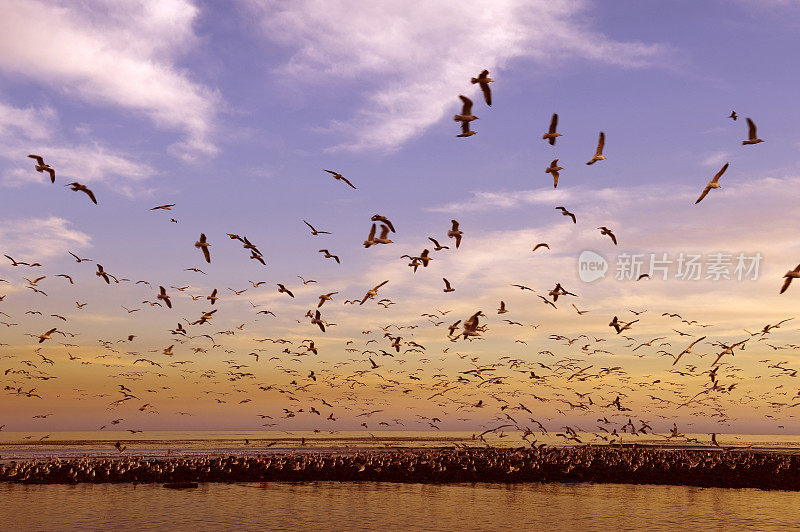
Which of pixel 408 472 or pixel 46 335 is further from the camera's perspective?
pixel 408 472

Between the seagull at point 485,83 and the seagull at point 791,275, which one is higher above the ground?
the seagull at point 485,83

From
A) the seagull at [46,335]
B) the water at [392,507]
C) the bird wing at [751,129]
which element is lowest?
the water at [392,507]

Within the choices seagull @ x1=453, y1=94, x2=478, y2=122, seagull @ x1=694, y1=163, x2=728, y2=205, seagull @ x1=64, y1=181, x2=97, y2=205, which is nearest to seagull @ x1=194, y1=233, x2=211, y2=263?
seagull @ x1=64, y1=181, x2=97, y2=205

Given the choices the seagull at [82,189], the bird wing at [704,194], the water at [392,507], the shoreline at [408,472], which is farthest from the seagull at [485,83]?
the shoreline at [408,472]

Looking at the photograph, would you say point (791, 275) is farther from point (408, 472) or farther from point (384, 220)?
point (408, 472)

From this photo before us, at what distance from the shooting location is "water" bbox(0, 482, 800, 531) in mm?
33312

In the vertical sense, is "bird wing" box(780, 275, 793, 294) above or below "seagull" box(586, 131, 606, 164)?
below

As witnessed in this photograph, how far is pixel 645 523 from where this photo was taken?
33.9 meters

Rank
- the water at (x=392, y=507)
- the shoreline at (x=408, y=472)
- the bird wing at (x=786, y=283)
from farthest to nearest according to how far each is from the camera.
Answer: the shoreline at (x=408, y=472)
the water at (x=392, y=507)
the bird wing at (x=786, y=283)

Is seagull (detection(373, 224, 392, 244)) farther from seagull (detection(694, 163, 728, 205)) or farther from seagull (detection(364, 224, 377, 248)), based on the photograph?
seagull (detection(694, 163, 728, 205))

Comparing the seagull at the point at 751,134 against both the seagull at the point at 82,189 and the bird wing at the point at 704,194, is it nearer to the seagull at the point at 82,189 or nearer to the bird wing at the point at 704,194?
the bird wing at the point at 704,194

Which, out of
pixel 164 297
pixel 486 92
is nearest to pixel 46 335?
pixel 164 297

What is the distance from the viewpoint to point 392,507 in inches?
1527

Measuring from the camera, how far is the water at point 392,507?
3331 cm
